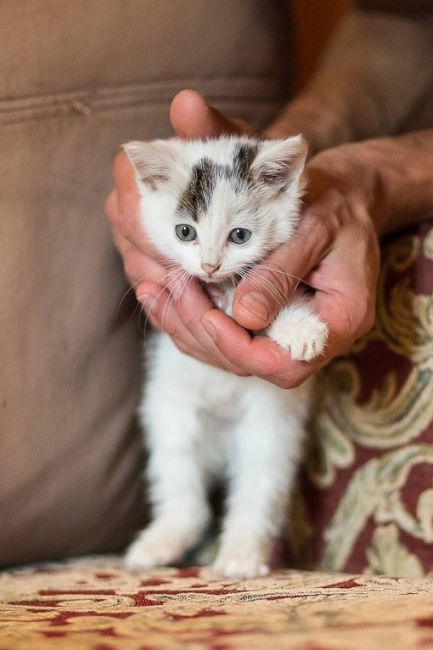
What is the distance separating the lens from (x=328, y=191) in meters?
0.98

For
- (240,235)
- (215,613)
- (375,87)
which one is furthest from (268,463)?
(375,87)

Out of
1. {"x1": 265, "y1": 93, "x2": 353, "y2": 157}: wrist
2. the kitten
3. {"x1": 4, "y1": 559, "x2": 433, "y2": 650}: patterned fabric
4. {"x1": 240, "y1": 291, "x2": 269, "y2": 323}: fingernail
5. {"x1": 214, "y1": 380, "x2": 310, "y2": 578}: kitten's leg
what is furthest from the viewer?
{"x1": 265, "y1": 93, "x2": 353, "y2": 157}: wrist

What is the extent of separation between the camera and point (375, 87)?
1.25 m

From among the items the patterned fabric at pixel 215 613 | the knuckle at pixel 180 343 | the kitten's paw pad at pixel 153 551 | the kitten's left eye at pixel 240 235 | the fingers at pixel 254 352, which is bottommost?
the patterned fabric at pixel 215 613

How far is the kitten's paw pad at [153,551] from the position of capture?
3.41 ft

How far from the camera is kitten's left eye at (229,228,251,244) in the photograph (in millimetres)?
953

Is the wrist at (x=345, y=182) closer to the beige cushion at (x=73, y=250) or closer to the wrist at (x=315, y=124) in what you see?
the wrist at (x=315, y=124)

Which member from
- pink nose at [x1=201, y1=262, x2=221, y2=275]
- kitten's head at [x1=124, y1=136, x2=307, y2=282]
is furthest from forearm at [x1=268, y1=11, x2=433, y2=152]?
pink nose at [x1=201, y1=262, x2=221, y2=275]

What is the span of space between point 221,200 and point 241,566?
470 mm

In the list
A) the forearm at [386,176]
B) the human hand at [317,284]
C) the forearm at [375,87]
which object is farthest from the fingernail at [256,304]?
the forearm at [375,87]

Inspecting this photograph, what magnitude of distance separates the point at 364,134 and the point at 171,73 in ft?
1.12

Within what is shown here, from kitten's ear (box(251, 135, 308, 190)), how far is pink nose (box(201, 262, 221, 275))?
131 mm

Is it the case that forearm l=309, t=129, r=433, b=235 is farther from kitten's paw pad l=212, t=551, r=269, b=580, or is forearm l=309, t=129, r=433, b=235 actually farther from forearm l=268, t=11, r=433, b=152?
kitten's paw pad l=212, t=551, r=269, b=580

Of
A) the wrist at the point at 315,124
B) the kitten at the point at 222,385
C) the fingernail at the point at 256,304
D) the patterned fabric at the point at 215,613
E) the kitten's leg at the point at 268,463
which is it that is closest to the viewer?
the patterned fabric at the point at 215,613
